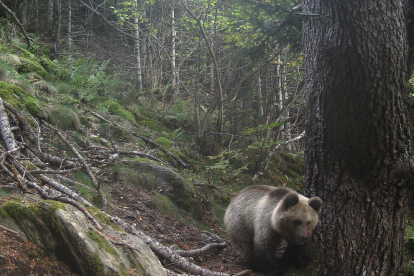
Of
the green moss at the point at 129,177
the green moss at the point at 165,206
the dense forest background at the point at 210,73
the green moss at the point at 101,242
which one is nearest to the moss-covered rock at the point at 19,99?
the green moss at the point at 129,177

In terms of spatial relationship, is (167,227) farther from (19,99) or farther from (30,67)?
(30,67)

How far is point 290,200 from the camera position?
16.6 ft

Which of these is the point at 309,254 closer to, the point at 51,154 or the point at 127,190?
the point at 127,190

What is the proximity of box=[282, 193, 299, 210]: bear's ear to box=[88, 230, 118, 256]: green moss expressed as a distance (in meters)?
2.89

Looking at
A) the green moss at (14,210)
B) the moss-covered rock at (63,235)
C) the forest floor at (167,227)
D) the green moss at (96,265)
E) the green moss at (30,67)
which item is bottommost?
the forest floor at (167,227)

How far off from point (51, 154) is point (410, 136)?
6.41 metres

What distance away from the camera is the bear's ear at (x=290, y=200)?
5.02m

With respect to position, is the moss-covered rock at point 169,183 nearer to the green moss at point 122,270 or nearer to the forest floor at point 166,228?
the forest floor at point 166,228

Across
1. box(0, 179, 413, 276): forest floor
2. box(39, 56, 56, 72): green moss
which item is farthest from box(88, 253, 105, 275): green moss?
box(39, 56, 56, 72): green moss

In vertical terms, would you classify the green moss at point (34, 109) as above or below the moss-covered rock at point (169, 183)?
above

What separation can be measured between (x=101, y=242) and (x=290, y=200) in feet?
9.98

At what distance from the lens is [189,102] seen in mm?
15594

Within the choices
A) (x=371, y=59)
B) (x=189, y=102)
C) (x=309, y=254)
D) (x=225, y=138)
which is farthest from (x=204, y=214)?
(x=189, y=102)

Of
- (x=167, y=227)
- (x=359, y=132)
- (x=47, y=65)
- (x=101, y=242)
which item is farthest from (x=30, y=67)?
(x=359, y=132)
